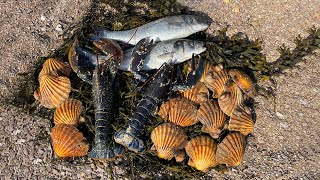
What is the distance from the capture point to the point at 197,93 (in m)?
4.02

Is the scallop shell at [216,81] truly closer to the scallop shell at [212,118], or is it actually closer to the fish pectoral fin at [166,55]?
the scallop shell at [212,118]

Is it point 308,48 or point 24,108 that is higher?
point 308,48

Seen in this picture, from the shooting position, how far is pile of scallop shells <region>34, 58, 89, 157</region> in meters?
3.79

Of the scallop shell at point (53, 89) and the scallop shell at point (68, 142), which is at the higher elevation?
the scallop shell at point (53, 89)

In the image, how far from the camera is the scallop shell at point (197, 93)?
13.1 ft

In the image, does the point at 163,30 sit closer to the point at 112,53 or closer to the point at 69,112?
the point at 112,53

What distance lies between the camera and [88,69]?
4.15 meters

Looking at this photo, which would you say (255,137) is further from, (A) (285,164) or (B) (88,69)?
(B) (88,69)

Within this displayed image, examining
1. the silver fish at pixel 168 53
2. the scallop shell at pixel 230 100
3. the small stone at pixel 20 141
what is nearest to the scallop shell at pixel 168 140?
the scallop shell at pixel 230 100

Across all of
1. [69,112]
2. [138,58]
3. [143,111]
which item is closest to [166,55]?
[138,58]

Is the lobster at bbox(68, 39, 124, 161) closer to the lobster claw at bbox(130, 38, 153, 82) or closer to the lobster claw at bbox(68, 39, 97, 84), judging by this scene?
the lobster claw at bbox(68, 39, 97, 84)

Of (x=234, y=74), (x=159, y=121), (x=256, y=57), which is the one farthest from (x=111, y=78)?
(x=256, y=57)

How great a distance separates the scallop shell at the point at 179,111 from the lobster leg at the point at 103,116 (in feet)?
1.63

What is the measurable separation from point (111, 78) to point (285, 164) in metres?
1.77
